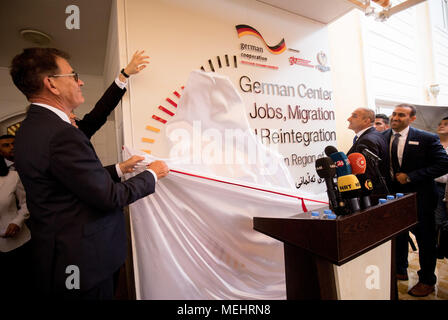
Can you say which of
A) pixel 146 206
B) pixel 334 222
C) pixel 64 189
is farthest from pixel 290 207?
pixel 64 189

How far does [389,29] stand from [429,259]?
4.36 metres

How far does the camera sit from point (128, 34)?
1.70 metres

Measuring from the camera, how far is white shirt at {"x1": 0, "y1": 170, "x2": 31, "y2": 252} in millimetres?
1720

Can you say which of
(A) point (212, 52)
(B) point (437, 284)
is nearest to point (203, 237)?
(A) point (212, 52)

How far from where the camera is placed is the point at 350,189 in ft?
3.31

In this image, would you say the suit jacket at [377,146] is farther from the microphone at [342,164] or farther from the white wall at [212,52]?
the microphone at [342,164]

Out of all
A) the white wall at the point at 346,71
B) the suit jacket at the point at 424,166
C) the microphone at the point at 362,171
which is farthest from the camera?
the white wall at the point at 346,71

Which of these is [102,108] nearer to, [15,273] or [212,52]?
[212,52]

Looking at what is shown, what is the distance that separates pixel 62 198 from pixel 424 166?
2.78 m

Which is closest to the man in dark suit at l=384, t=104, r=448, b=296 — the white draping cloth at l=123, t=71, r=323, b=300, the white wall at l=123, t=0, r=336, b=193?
the white wall at l=123, t=0, r=336, b=193

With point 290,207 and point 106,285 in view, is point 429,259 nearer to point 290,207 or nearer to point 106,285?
point 290,207

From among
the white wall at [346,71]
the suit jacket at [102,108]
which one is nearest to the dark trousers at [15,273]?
the suit jacket at [102,108]

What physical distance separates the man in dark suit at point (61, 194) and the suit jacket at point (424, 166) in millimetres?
2390

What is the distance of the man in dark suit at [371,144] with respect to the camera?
5.93 ft
